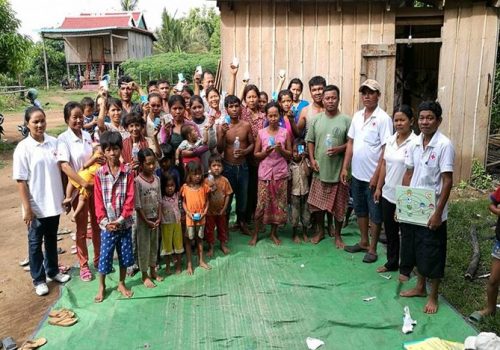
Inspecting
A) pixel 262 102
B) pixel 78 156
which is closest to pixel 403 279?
pixel 262 102

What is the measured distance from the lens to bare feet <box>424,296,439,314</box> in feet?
11.6

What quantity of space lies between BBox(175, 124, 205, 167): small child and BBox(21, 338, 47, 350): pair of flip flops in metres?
1.98

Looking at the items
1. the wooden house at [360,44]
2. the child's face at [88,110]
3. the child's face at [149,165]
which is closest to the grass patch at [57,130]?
the wooden house at [360,44]

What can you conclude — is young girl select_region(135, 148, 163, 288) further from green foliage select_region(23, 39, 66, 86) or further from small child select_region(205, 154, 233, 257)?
green foliage select_region(23, 39, 66, 86)

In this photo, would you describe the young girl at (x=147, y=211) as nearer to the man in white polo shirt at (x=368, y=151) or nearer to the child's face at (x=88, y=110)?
the child's face at (x=88, y=110)

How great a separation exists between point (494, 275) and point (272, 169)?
2.34 m

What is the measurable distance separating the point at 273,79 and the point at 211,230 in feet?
11.0

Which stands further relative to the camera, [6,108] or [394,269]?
[6,108]

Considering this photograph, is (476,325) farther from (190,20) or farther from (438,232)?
(190,20)

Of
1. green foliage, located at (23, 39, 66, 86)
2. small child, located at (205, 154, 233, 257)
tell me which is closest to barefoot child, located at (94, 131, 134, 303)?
small child, located at (205, 154, 233, 257)

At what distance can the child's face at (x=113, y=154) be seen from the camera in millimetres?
3660

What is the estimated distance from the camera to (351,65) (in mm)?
7059

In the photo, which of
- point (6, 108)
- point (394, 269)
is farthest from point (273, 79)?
point (6, 108)

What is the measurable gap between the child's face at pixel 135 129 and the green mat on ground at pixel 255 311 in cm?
137
